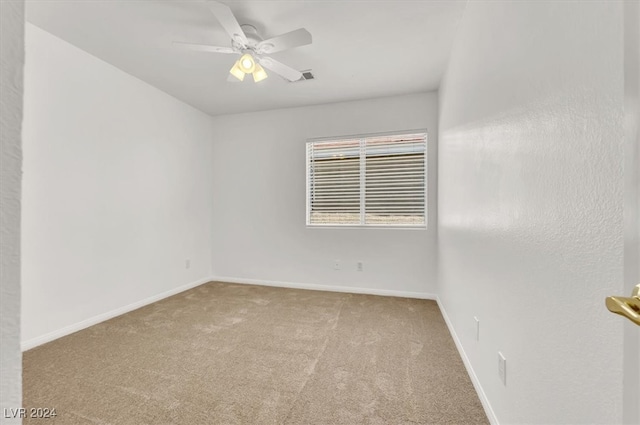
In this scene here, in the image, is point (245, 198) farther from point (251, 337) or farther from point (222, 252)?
point (251, 337)

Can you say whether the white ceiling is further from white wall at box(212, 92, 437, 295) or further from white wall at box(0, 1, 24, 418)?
white wall at box(0, 1, 24, 418)

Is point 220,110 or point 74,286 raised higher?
point 220,110

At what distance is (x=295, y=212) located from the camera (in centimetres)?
387

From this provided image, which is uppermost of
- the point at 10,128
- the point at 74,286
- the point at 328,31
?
the point at 328,31

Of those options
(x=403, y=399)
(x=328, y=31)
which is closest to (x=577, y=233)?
(x=403, y=399)

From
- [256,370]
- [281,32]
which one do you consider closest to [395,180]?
[281,32]

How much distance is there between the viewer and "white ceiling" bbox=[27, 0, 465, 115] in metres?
1.98

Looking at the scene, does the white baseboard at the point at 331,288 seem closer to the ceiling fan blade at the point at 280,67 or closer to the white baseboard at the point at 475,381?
the white baseboard at the point at 475,381

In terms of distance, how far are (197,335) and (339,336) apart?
1246mm

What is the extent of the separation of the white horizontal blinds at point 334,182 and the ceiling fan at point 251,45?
1473mm

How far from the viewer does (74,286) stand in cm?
247

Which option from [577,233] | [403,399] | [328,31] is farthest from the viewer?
[328,31]

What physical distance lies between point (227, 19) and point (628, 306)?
89.9 inches

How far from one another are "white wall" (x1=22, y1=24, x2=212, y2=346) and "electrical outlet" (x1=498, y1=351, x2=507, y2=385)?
10.8ft
